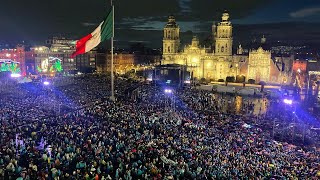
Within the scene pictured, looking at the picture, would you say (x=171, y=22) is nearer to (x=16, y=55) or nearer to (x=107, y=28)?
(x=16, y=55)

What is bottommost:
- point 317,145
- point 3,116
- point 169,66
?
point 317,145

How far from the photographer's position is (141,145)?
2048 centimetres

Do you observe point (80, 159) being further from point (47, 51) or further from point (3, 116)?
point (47, 51)

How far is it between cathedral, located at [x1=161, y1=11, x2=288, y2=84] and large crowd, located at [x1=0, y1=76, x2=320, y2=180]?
46.9 meters

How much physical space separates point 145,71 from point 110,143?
217ft

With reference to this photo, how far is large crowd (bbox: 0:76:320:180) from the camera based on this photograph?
55.0 ft

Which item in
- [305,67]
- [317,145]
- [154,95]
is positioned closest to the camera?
[317,145]

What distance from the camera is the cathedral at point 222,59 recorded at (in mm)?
78188

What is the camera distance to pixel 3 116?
2650cm

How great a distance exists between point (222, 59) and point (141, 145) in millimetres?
64083

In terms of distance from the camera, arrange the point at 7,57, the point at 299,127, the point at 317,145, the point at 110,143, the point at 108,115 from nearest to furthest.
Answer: the point at 110,143 < the point at 317,145 < the point at 108,115 < the point at 299,127 < the point at 7,57

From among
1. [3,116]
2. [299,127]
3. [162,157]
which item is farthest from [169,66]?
[162,157]

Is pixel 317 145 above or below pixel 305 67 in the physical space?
below

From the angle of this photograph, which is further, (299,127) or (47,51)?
(47,51)
